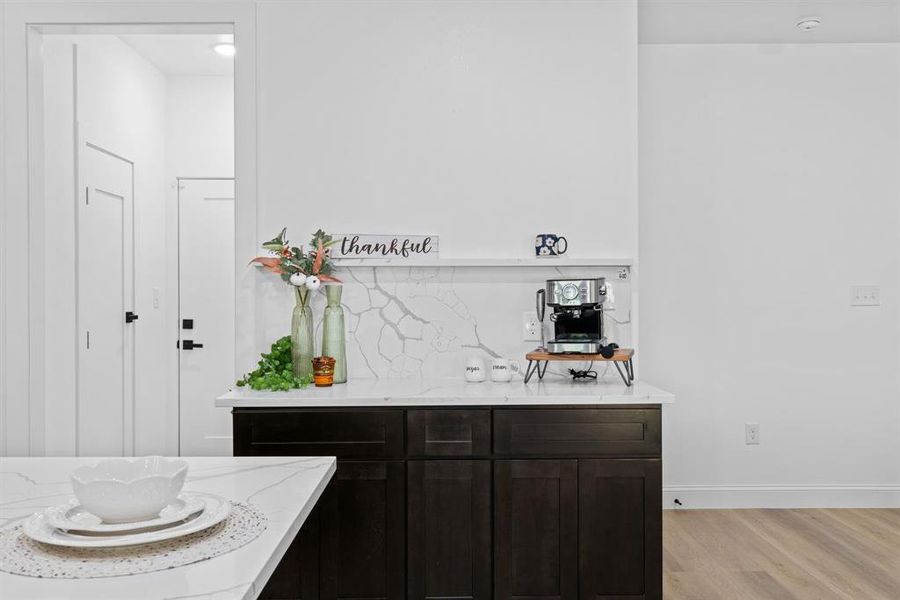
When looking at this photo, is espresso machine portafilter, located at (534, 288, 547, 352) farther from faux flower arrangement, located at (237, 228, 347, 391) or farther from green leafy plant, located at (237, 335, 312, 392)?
green leafy plant, located at (237, 335, 312, 392)

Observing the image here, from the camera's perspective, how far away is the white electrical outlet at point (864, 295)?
4.11m

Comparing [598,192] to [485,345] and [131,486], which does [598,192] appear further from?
[131,486]

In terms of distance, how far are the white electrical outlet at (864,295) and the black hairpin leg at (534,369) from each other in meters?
2.16

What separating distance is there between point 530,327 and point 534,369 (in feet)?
0.61

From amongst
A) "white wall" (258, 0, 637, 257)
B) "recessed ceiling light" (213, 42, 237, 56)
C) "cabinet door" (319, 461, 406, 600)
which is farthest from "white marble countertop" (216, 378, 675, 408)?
"recessed ceiling light" (213, 42, 237, 56)

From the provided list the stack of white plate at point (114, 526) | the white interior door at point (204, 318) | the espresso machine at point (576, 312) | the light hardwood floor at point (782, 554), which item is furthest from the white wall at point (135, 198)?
the light hardwood floor at point (782, 554)

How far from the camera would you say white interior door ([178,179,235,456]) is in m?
4.89

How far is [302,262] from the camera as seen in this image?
292cm

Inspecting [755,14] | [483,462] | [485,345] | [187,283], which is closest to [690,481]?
[485,345]

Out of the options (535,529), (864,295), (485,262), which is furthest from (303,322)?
(864,295)

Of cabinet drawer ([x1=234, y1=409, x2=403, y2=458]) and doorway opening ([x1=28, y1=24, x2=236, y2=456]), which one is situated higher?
doorway opening ([x1=28, y1=24, x2=236, y2=456])

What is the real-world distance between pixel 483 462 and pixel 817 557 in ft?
6.00

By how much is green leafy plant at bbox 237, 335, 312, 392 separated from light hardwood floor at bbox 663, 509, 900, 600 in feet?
5.59

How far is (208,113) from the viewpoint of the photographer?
486 centimetres
